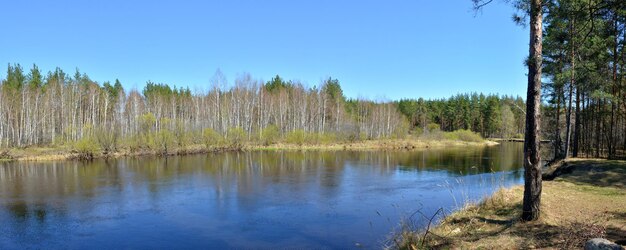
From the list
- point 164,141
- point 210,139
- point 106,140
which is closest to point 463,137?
point 210,139

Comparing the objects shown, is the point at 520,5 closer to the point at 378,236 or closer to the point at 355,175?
the point at 378,236

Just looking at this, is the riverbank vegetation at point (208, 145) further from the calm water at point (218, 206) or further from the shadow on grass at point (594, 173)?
the shadow on grass at point (594, 173)

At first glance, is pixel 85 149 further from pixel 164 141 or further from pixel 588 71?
pixel 588 71

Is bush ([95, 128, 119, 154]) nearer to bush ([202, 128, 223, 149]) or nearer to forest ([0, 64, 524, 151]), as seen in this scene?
forest ([0, 64, 524, 151])

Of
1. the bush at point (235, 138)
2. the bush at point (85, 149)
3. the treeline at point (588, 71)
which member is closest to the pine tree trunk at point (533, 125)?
the treeline at point (588, 71)

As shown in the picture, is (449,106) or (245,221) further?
(449,106)

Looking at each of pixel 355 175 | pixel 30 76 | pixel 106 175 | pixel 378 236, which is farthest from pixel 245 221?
pixel 30 76

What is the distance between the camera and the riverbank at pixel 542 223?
21.0 feet

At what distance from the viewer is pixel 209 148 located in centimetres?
4441

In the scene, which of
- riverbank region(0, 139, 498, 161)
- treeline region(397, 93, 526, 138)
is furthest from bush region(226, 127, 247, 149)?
treeline region(397, 93, 526, 138)

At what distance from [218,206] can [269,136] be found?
36.9m

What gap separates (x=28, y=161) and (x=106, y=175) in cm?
1489

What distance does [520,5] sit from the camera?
7.23 meters

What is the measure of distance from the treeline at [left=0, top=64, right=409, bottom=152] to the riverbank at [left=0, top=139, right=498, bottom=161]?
3.32ft
